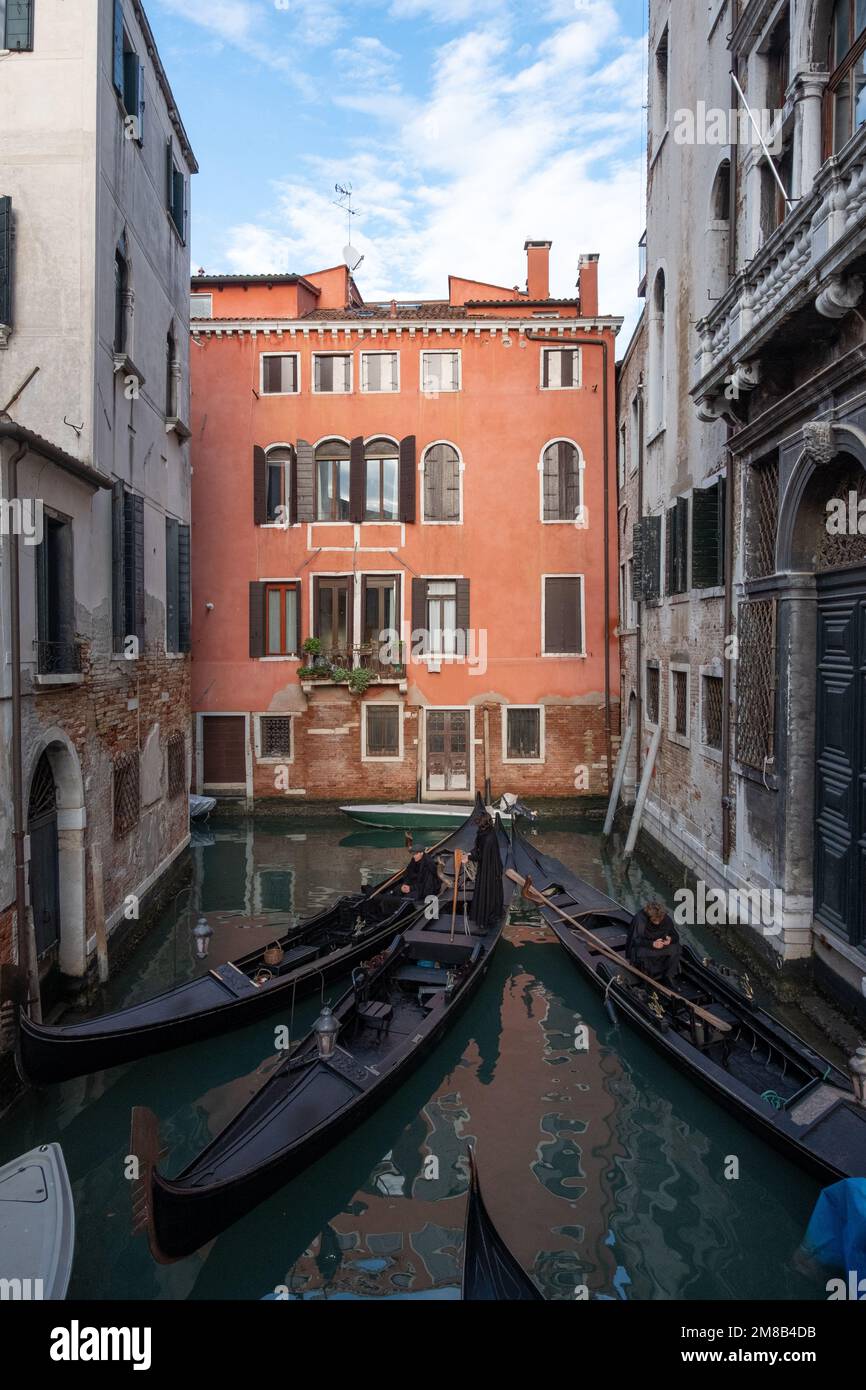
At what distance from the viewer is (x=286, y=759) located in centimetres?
1634

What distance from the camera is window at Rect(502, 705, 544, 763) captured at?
16.3m

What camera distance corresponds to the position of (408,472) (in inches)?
632

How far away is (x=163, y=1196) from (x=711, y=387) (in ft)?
25.2

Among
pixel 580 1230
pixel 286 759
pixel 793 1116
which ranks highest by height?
pixel 286 759

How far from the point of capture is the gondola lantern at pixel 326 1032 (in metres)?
5.68

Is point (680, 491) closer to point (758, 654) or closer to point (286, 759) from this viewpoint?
point (758, 654)

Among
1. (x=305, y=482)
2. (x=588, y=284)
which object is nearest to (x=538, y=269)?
(x=588, y=284)

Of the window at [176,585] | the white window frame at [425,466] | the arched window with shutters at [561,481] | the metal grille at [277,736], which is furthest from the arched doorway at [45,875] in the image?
the arched window with shutters at [561,481]

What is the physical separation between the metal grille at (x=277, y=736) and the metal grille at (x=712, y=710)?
8.41 m

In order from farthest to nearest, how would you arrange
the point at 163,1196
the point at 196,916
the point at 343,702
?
the point at 343,702 < the point at 196,916 < the point at 163,1196

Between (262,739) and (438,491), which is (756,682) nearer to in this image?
(438,491)

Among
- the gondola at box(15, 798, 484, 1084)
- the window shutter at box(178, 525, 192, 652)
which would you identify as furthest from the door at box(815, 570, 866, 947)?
the window shutter at box(178, 525, 192, 652)

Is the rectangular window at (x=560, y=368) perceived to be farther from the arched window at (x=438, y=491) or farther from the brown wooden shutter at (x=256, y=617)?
the brown wooden shutter at (x=256, y=617)
